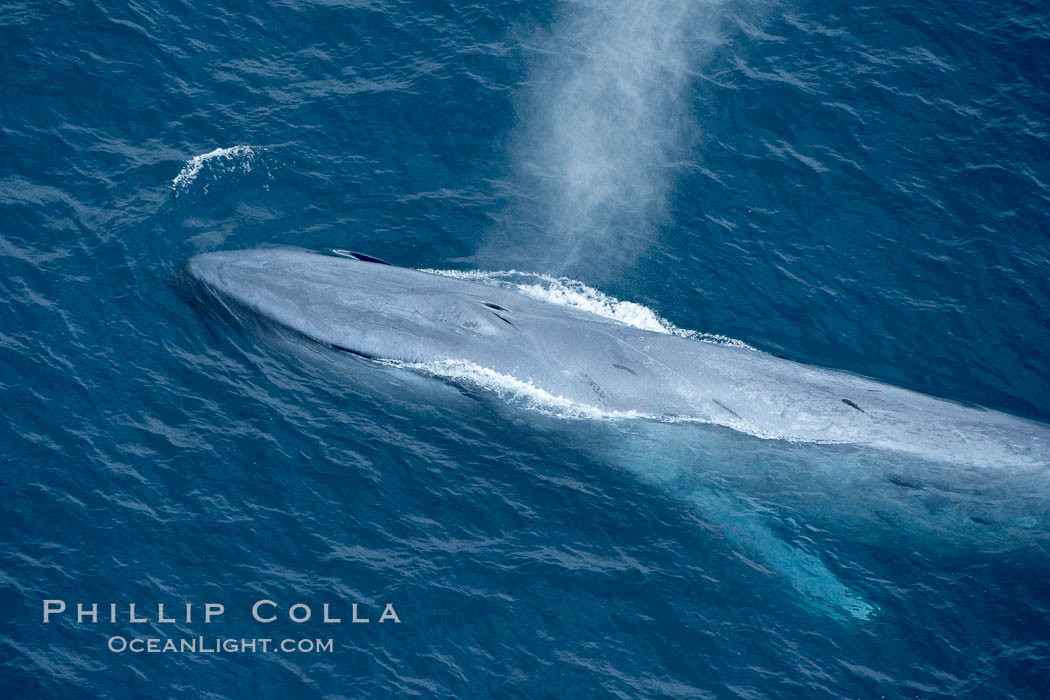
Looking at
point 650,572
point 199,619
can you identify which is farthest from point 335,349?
point 650,572

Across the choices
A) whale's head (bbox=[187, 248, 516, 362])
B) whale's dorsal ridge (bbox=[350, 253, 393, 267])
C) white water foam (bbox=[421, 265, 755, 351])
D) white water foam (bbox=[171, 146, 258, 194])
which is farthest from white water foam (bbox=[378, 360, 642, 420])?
white water foam (bbox=[171, 146, 258, 194])

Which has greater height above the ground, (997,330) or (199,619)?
(997,330)

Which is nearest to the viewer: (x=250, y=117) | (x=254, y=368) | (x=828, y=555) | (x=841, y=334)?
(x=828, y=555)

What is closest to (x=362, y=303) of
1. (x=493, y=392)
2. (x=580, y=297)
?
(x=493, y=392)

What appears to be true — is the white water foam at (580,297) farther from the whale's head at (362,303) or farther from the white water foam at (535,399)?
the white water foam at (535,399)

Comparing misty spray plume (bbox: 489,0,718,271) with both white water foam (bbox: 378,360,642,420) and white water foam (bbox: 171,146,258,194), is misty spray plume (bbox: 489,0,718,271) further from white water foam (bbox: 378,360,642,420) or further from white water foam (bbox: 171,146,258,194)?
white water foam (bbox: 171,146,258,194)

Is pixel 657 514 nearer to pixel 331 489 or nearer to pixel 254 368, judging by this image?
pixel 331 489

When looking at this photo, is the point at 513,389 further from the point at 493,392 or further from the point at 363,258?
the point at 363,258
